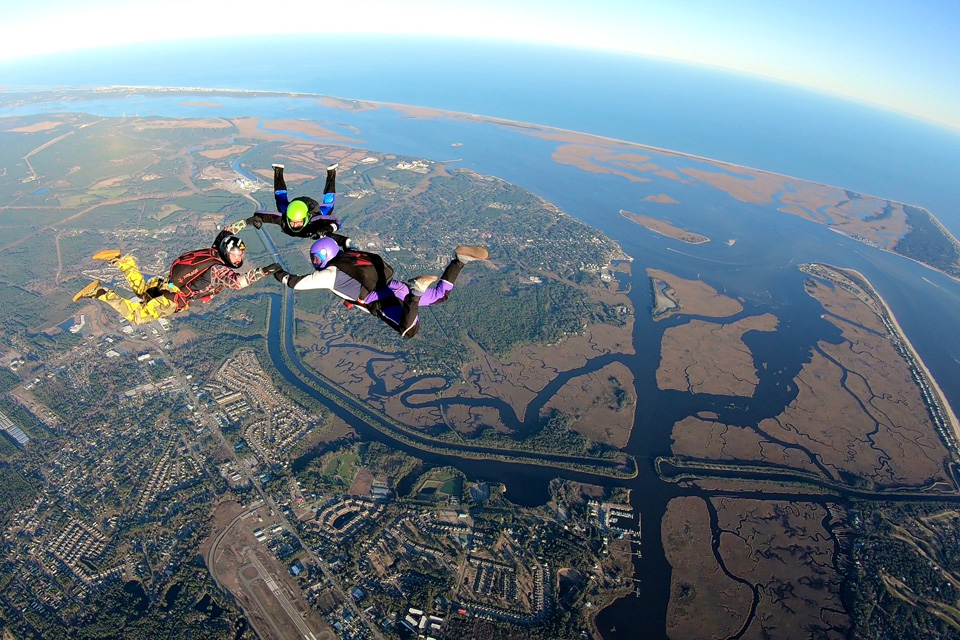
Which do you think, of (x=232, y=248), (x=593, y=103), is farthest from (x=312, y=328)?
(x=593, y=103)


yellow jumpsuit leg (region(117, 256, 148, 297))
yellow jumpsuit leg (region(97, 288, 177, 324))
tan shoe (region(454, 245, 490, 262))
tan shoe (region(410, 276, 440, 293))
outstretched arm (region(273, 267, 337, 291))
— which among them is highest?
tan shoe (region(454, 245, 490, 262))

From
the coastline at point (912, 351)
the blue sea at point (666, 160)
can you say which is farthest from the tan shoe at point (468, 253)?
the coastline at point (912, 351)

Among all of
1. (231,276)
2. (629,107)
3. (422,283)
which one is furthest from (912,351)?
(629,107)

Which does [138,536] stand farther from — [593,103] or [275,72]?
[275,72]

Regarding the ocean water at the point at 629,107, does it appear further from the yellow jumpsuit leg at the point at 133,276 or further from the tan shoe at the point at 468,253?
the yellow jumpsuit leg at the point at 133,276

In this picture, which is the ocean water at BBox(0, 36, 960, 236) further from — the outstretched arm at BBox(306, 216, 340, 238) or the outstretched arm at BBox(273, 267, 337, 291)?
the outstretched arm at BBox(273, 267, 337, 291)

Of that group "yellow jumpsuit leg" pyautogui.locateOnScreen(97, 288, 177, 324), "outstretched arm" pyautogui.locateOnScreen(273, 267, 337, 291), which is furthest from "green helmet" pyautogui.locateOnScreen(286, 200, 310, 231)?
"yellow jumpsuit leg" pyautogui.locateOnScreen(97, 288, 177, 324)
